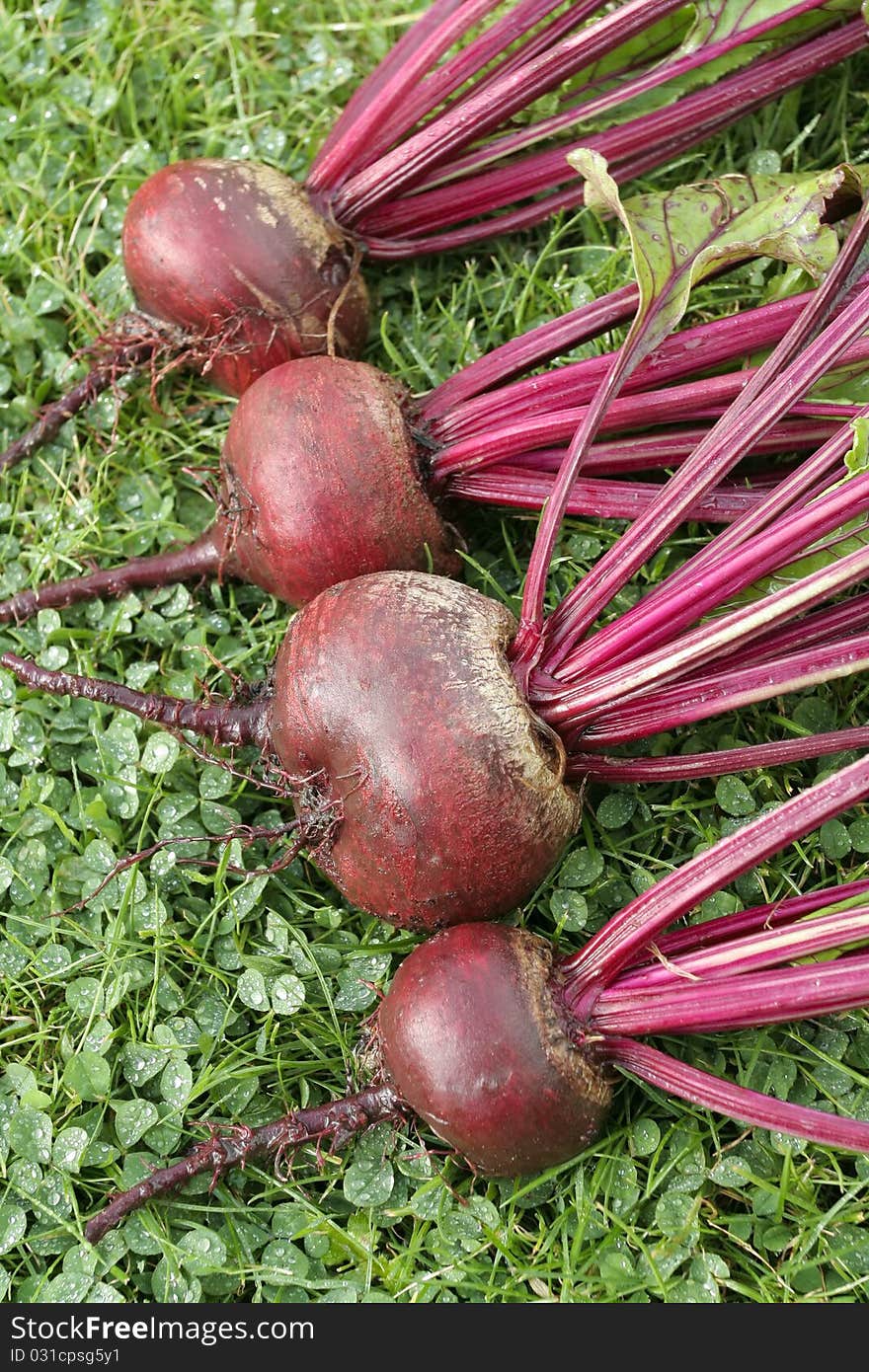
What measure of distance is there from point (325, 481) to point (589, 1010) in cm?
143

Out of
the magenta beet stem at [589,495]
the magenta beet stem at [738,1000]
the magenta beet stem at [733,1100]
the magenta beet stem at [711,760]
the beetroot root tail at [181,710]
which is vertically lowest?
the magenta beet stem at [733,1100]

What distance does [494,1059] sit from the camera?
100 inches

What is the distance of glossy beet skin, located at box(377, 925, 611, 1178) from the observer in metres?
2.54

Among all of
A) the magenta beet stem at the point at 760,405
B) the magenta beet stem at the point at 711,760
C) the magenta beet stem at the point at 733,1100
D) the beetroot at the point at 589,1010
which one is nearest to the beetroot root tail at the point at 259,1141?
the beetroot at the point at 589,1010

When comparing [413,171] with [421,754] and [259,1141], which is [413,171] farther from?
[259,1141]

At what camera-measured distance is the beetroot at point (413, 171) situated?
326cm

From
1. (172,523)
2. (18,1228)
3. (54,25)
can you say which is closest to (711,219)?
(172,523)

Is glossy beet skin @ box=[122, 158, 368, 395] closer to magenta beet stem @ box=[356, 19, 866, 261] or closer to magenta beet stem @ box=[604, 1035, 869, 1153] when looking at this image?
magenta beet stem @ box=[356, 19, 866, 261]

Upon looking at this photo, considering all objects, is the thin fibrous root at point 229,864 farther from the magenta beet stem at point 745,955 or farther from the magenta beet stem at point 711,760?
the magenta beet stem at point 745,955

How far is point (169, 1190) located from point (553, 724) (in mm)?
1407

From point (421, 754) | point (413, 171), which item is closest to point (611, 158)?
point (413, 171)

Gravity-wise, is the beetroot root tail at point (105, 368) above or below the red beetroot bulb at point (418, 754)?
above

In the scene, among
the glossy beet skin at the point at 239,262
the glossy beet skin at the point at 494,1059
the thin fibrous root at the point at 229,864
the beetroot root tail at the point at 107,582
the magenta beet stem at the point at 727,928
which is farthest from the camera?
the beetroot root tail at the point at 107,582

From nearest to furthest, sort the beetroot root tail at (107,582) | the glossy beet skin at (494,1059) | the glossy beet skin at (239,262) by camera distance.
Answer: the glossy beet skin at (494,1059), the glossy beet skin at (239,262), the beetroot root tail at (107,582)
